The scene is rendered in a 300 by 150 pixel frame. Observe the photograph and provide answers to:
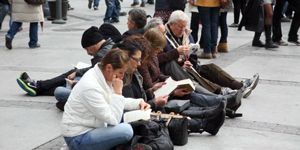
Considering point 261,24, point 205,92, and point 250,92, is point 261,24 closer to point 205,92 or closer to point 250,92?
point 250,92

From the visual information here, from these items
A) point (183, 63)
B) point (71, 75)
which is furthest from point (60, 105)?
point (183, 63)

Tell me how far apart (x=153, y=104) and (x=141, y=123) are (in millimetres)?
742

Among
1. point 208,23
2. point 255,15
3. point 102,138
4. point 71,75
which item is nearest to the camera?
point 102,138

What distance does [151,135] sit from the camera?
15.2 ft

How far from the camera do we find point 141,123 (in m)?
4.62

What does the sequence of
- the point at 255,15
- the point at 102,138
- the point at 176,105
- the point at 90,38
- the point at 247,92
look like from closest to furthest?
the point at 102,138
the point at 176,105
the point at 90,38
the point at 247,92
the point at 255,15

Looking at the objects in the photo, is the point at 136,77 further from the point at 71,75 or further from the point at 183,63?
the point at 183,63

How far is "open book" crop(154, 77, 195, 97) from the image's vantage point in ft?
18.7

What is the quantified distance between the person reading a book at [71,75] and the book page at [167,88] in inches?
25.1

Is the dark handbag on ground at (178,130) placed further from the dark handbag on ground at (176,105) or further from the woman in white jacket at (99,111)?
the woman in white jacket at (99,111)

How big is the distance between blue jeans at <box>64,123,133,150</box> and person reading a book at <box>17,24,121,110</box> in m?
1.38

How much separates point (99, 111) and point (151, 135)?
64 centimetres

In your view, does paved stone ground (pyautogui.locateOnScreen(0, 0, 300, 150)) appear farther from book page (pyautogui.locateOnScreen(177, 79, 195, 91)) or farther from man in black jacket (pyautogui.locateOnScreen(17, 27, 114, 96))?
book page (pyautogui.locateOnScreen(177, 79, 195, 91))

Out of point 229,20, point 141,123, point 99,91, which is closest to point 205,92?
point 141,123
